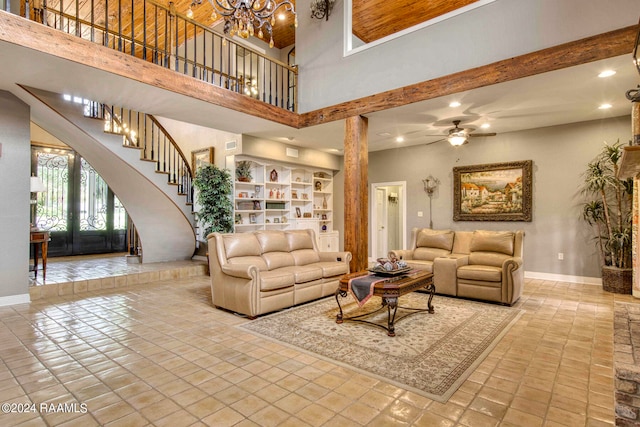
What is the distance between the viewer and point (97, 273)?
5707mm

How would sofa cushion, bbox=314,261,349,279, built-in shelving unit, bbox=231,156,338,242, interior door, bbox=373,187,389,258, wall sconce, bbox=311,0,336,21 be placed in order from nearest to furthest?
sofa cushion, bbox=314,261,349,279 → wall sconce, bbox=311,0,336,21 → built-in shelving unit, bbox=231,156,338,242 → interior door, bbox=373,187,389,258

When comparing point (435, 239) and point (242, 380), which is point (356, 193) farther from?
point (242, 380)

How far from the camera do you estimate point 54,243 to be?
7547 millimetres

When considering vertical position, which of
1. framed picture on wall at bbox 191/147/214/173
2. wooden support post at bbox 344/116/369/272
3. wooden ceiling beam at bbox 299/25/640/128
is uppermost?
wooden ceiling beam at bbox 299/25/640/128

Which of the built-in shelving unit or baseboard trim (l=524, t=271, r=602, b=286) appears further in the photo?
the built-in shelving unit

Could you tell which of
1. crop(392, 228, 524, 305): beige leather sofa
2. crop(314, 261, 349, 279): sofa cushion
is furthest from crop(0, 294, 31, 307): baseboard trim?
crop(392, 228, 524, 305): beige leather sofa

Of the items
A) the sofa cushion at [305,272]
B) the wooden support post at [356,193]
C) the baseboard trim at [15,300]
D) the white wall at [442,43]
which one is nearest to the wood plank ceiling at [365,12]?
the white wall at [442,43]

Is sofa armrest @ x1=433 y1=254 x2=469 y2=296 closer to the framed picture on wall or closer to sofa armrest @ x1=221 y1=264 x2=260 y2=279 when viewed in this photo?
sofa armrest @ x1=221 y1=264 x2=260 y2=279

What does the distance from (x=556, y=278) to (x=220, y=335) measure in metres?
6.00

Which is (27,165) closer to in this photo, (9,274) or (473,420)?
(9,274)

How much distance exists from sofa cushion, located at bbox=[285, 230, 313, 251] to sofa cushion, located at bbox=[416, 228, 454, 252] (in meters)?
2.01

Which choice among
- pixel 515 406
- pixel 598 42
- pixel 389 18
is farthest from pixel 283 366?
pixel 389 18

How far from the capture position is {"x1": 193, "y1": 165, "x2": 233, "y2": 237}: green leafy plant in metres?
6.32

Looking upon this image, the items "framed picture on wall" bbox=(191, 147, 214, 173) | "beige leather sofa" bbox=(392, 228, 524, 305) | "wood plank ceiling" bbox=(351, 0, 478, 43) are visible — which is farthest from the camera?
"framed picture on wall" bbox=(191, 147, 214, 173)
